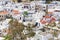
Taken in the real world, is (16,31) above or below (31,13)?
above

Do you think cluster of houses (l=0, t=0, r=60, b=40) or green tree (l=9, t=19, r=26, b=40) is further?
cluster of houses (l=0, t=0, r=60, b=40)

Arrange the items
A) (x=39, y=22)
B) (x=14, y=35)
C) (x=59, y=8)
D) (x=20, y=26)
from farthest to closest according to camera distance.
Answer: (x=59, y=8) < (x=39, y=22) < (x=20, y=26) < (x=14, y=35)

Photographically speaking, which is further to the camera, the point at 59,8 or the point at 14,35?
the point at 59,8

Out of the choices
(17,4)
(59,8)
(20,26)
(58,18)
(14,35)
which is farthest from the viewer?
(17,4)

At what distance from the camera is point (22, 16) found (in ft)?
9.75

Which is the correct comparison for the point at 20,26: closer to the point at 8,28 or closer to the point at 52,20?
the point at 8,28

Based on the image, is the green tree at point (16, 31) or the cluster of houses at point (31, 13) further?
the cluster of houses at point (31, 13)

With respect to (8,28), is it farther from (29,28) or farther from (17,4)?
(17,4)

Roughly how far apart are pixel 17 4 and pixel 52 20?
122 centimetres

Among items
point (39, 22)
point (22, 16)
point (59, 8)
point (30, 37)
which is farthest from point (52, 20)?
point (59, 8)

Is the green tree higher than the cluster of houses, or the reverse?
the green tree

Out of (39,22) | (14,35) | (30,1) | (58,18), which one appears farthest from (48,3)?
(14,35)

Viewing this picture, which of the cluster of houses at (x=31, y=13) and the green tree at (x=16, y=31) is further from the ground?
the green tree at (x=16, y=31)

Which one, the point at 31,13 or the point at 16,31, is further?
the point at 31,13
